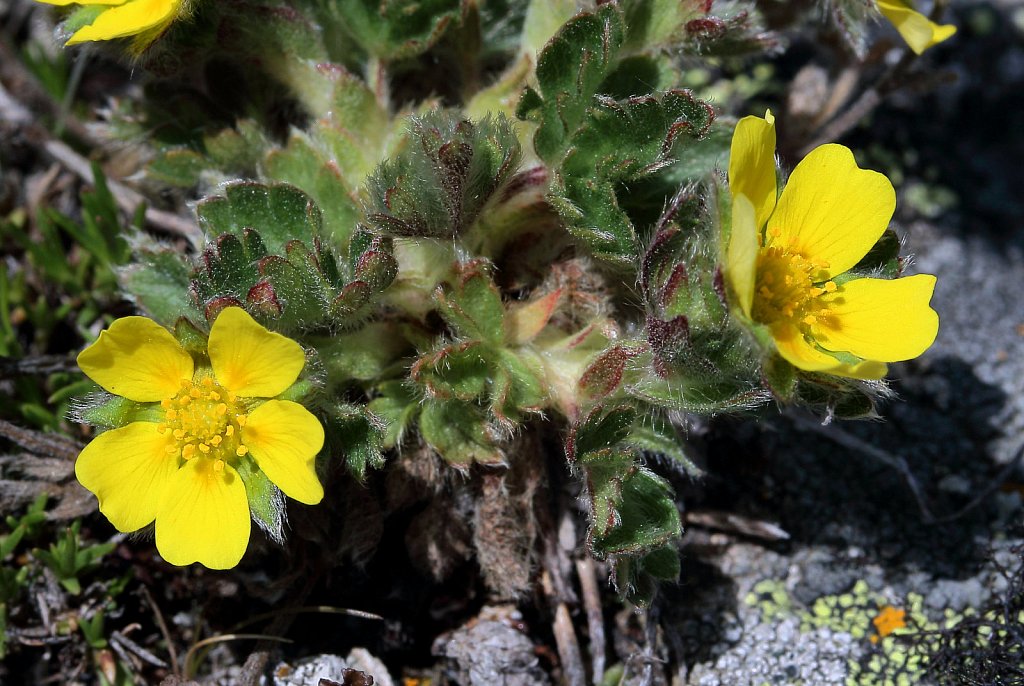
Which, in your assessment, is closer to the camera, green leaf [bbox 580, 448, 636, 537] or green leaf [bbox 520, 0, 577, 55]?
green leaf [bbox 580, 448, 636, 537]

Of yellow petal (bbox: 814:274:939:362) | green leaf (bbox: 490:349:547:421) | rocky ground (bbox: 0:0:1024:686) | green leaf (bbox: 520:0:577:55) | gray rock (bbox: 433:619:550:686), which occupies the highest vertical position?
green leaf (bbox: 520:0:577:55)

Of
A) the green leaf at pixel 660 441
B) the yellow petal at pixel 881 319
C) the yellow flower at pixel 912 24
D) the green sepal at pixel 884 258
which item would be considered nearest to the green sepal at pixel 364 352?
the green leaf at pixel 660 441

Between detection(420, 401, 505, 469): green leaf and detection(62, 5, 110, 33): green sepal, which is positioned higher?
detection(62, 5, 110, 33): green sepal

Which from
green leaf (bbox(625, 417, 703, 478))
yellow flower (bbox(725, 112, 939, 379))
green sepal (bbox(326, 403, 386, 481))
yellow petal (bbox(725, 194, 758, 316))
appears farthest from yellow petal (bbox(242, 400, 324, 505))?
yellow flower (bbox(725, 112, 939, 379))

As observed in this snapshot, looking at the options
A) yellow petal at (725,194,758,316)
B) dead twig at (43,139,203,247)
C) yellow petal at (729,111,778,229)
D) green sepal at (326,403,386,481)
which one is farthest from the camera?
dead twig at (43,139,203,247)

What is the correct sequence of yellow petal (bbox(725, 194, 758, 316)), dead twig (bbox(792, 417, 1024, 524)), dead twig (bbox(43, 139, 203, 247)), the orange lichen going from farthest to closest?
dead twig (bbox(43, 139, 203, 247))
dead twig (bbox(792, 417, 1024, 524))
the orange lichen
yellow petal (bbox(725, 194, 758, 316))

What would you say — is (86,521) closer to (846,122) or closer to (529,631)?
(529,631)

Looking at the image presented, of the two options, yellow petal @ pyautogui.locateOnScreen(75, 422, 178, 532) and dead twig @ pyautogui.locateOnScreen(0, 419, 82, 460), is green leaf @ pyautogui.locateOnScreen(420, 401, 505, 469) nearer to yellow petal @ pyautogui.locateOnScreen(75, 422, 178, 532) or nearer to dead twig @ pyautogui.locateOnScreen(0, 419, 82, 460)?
yellow petal @ pyautogui.locateOnScreen(75, 422, 178, 532)

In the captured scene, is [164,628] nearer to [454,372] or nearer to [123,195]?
[454,372]
